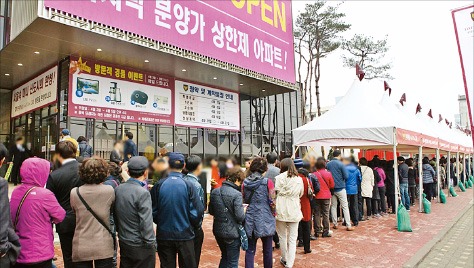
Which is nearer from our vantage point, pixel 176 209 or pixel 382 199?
pixel 176 209

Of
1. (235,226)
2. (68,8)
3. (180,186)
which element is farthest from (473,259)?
(68,8)

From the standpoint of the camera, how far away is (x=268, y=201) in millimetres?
5203

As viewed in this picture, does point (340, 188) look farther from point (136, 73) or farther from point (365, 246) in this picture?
point (136, 73)

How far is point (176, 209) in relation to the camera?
391cm

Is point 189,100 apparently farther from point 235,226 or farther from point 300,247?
point 235,226

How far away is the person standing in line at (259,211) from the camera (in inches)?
199

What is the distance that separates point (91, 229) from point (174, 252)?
111cm

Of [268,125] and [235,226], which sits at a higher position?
[268,125]

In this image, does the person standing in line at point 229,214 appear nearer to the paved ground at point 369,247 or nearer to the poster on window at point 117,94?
the paved ground at point 369,247

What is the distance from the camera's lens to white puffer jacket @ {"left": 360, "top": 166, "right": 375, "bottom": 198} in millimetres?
9922

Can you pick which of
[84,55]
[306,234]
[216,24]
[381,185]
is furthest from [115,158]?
[381,185]

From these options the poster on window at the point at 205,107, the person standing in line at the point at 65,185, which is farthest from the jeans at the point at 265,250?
the poster on window at the point at 205,107

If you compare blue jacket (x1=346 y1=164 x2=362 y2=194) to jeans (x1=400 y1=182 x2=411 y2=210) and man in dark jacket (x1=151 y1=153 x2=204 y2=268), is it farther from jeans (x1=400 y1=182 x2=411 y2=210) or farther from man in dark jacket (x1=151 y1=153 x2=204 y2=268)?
man in dark jacket (x1=151 y1=153 x2=204 y2=268)

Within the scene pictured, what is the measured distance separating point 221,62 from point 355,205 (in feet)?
21.5
